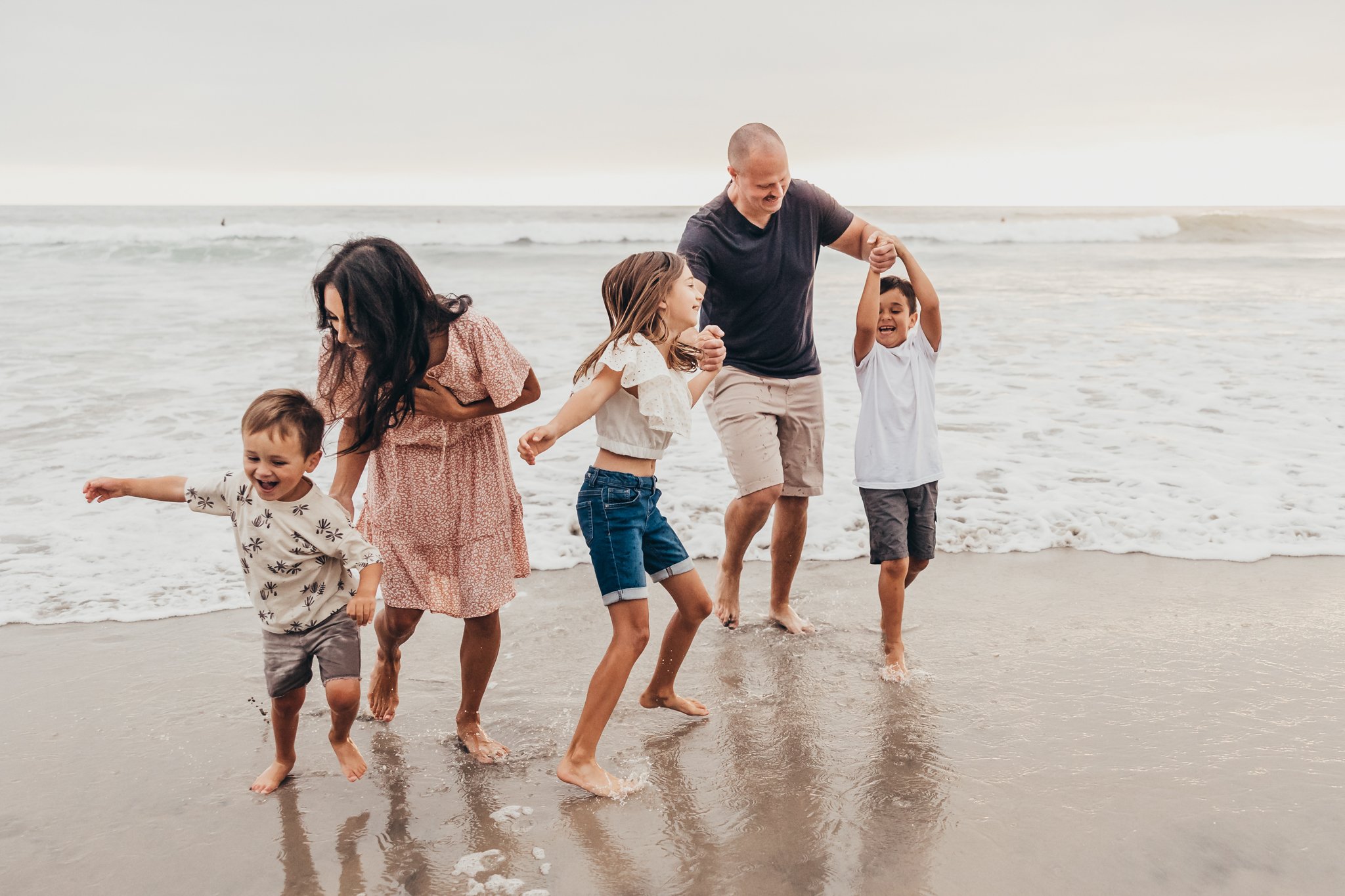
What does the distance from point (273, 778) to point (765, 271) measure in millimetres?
2672

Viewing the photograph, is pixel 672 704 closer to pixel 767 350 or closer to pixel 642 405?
pixel 642 405

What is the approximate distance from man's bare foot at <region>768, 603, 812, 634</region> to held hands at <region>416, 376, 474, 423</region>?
1927 millimetres

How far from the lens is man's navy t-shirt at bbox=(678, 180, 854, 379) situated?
419cm

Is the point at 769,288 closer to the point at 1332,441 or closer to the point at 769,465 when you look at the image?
the point at 769,465

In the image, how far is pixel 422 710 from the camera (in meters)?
3.63

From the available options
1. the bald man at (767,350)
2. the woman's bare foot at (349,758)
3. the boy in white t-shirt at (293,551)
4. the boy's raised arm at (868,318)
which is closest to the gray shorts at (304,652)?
the boy in white t-shirt at (293,551)

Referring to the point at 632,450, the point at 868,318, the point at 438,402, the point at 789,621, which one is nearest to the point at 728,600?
the point at 789,621

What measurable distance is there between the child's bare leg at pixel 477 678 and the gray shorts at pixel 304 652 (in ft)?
1.29

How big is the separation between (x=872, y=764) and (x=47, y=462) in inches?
248

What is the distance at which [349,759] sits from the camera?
296 centimetres

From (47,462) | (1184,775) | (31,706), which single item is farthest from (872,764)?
(47,462)

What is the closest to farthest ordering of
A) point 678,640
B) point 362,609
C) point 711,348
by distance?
point 362,609 < point 711,348 < point 678,640

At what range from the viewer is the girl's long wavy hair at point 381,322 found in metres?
2.88

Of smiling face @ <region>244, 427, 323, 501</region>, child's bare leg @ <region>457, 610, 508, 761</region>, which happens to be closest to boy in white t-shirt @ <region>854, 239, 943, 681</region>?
child's bare leg @ <region>457, 610, 508, 761</region>
